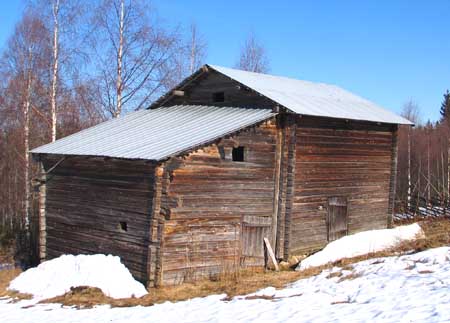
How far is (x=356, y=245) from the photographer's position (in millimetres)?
15273

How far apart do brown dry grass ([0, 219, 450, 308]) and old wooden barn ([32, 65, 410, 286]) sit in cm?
43

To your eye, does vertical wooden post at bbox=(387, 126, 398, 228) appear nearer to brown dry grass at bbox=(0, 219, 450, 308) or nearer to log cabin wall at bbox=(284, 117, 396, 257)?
log cabin wall at bbox=(284, 117, 396, 257)

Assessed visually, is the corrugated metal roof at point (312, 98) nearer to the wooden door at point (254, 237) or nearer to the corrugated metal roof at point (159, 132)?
the corrugated metal roof at point (159, 132)

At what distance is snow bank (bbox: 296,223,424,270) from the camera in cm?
1430

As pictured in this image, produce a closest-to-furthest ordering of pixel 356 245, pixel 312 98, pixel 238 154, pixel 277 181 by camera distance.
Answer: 1. pixel 238 154
2. pixel 277 181
3. pixel 356 245
4. pixel 312 98

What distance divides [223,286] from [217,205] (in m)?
2.21

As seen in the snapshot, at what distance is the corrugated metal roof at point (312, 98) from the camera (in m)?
15.2

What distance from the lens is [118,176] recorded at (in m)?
13.5

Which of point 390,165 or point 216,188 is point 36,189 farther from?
point 390,165

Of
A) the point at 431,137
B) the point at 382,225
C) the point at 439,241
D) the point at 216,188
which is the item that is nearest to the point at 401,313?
the point at 216,188

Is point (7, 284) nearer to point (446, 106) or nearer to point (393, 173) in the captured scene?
point (393, 173)

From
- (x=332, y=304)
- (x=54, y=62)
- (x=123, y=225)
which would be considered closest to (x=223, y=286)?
(x=123, y=225)

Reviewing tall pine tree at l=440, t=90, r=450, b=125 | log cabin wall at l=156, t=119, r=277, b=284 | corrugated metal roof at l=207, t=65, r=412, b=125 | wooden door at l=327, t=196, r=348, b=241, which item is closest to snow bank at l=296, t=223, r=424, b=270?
wooden door at l=327, t=196, r=348, b=241

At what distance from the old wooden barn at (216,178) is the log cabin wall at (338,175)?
0.12 ft
